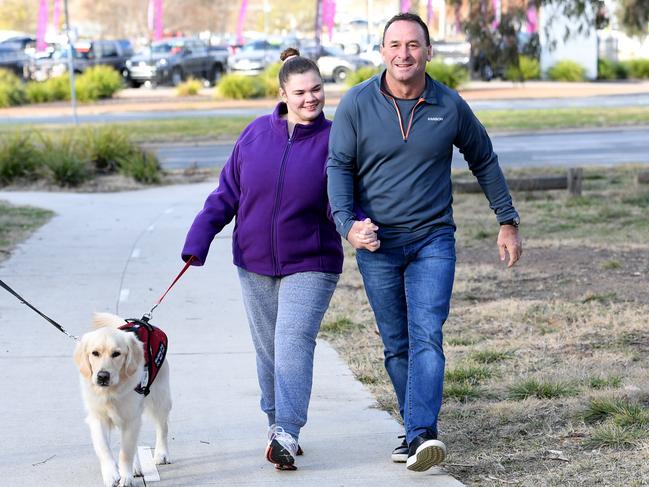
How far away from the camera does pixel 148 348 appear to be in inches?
205

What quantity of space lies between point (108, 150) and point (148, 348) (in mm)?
15100

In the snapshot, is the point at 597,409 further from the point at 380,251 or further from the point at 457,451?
the point at 380,251

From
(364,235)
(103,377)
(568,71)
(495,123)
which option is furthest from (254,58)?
(103,377)

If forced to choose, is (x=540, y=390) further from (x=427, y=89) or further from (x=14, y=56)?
(x=14, y=56)

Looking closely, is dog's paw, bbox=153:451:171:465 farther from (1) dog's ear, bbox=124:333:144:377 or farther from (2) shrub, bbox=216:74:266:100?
(2) shrub, bbox=216:74:266:100

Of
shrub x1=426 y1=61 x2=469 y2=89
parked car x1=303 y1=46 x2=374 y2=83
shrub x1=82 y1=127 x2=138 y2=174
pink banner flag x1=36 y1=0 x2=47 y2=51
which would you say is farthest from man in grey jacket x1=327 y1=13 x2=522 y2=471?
parked car x1=303 y1=46 x2=374 y2=83

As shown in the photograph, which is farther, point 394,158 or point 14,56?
point 14,56

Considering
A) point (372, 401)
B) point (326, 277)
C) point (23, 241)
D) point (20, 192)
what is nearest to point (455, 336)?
point (372, 401)

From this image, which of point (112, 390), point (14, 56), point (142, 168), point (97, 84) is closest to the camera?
point (112, 390)

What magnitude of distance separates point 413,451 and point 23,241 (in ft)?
27.7

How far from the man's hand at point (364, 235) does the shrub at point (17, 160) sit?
585 inches

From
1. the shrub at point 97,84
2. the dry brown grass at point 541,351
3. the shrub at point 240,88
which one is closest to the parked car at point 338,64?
the shrub at point 240,88

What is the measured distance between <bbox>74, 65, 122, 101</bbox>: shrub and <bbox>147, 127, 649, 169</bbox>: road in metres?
13.9

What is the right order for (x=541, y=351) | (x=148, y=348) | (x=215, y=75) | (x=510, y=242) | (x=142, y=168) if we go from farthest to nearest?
(x=215, y=75) → (x=142, y=168) → (x=541, y=351) → (x=510, y=242) → (x=148, y=348)
